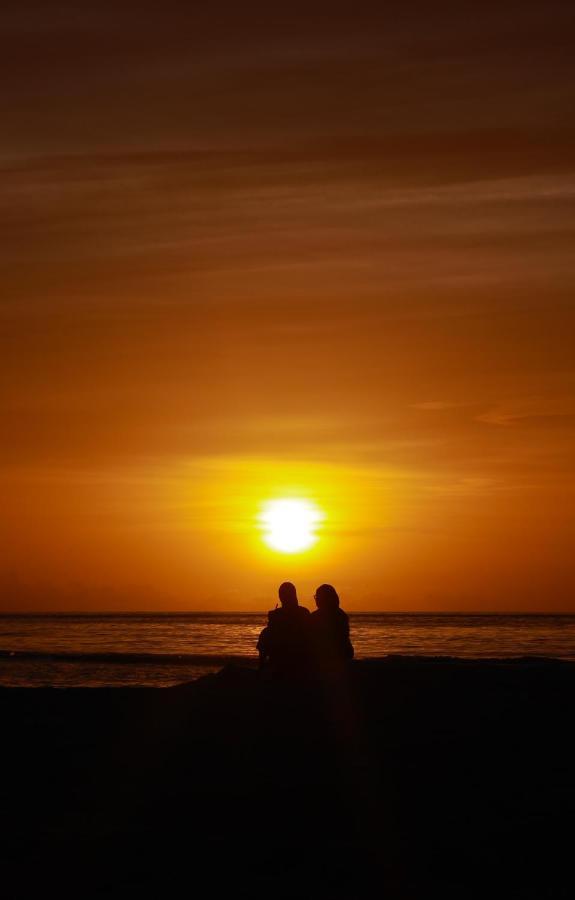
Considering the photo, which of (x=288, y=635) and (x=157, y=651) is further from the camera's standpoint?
(x=157, y=651)

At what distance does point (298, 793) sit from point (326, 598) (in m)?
5.28

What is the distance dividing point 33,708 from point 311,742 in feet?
21.1

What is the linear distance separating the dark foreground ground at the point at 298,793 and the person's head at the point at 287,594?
3.62 ft

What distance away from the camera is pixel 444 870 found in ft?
23.7

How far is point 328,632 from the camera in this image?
1465cm

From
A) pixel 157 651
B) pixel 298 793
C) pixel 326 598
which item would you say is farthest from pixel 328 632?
pixel 157 651

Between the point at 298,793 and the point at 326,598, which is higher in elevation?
the point at 326,598

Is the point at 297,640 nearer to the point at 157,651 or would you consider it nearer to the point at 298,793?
the point at 298,793

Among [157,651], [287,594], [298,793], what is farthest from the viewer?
[157,651]

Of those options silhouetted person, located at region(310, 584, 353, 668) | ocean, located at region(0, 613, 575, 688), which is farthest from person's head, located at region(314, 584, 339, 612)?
ocean, located at region(0, 613, 575, 688)

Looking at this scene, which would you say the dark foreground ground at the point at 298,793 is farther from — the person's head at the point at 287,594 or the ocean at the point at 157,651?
the ocean at the point at 157,651

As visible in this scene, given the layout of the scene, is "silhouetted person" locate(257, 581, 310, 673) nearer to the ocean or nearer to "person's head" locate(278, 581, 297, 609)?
"person's head" locate(278, 581, 297, 609)

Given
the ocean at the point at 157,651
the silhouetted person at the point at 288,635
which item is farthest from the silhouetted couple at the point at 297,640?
the ocean at the point at 157,651

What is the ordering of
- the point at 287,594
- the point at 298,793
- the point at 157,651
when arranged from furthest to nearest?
the point at 157,651, the point at 287,594, the point at 298,793
